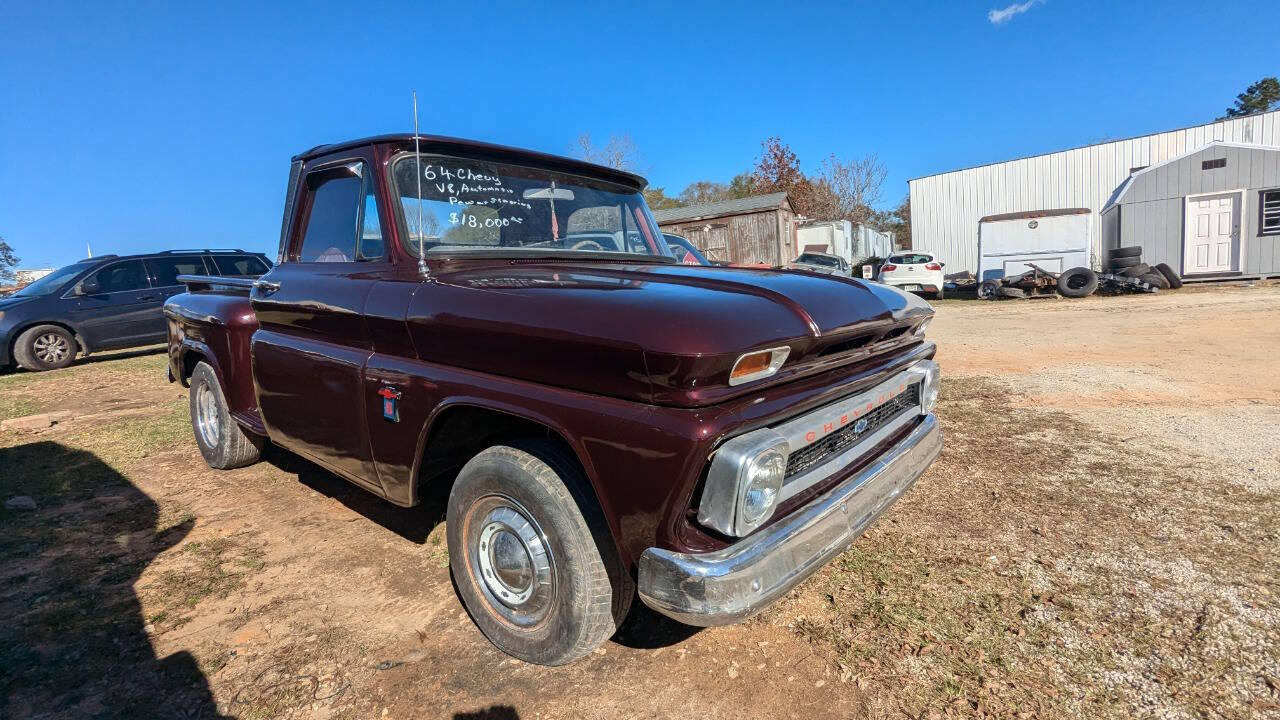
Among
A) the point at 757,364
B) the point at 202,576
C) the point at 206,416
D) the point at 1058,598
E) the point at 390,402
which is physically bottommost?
the point at 1058,598

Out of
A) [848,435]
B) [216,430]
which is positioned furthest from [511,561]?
[216,430]

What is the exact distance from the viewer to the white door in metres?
16.5

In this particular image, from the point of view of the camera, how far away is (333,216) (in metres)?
3.06

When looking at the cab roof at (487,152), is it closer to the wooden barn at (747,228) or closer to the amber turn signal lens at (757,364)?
the amber turn signal lens at (757,364)

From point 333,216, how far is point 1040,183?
26344 mm

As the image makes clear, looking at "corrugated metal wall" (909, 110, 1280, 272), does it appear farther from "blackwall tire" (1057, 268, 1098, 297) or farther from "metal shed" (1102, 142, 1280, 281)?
"blackwall tire" (1057, 268, 1098, 297)

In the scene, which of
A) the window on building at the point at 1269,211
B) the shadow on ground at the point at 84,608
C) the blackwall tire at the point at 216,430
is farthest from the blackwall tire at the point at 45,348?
the window on building at the point at 1269,211

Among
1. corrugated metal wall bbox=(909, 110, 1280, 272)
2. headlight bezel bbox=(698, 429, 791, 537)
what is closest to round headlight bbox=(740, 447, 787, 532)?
headlight bezel bbox=(698, 429, 791, 537)

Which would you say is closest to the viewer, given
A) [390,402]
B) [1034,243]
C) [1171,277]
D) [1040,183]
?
[390,402]

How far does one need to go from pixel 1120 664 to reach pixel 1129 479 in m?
1.95

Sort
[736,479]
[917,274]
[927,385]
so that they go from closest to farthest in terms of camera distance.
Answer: [736,479] < [927,385] < [917,274]

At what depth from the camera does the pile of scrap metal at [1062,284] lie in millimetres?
15773

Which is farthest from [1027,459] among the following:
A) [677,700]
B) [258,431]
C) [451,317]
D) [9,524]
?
[9,524]

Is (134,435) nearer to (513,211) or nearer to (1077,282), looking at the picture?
(513,211)
